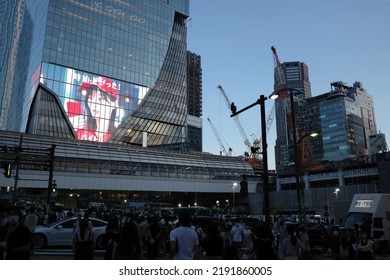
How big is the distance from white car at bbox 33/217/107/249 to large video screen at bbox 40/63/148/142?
8035cm

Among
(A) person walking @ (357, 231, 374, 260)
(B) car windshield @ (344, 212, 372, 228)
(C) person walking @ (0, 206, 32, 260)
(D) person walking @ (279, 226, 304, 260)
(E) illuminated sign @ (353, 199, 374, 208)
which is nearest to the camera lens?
(C) person walking @ (0, 206, 32, 260)

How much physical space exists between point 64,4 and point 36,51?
54.5ft

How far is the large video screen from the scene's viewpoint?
93000mm

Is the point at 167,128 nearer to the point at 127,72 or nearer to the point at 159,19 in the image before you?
→ the point at 127,72

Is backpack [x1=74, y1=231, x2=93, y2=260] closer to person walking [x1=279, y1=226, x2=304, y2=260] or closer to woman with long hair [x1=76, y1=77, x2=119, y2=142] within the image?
person walking [x1=279, y1=226, x2=304, y2=260]

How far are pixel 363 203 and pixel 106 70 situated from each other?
95.2 m

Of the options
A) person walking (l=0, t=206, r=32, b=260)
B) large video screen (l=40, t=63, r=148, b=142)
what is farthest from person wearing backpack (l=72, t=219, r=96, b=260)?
large video screen (l=40, t=63, r=148, b=142)

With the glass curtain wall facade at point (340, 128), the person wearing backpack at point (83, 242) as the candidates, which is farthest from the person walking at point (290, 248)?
the glass curtain wall facade at point (340, 128)

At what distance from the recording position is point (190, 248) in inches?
259

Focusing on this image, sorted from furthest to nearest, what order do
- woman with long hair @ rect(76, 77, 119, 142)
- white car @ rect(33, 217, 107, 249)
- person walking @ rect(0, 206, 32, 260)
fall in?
woman with long hair @ rect(76, 77, 119, 142)
white car @ rect(33, 217, 107, 249)
person walking @ rect(0, 206, 32, 260)

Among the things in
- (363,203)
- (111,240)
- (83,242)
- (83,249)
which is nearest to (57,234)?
(83,249)

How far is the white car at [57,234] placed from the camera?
55.5ft

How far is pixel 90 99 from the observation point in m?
97.6
